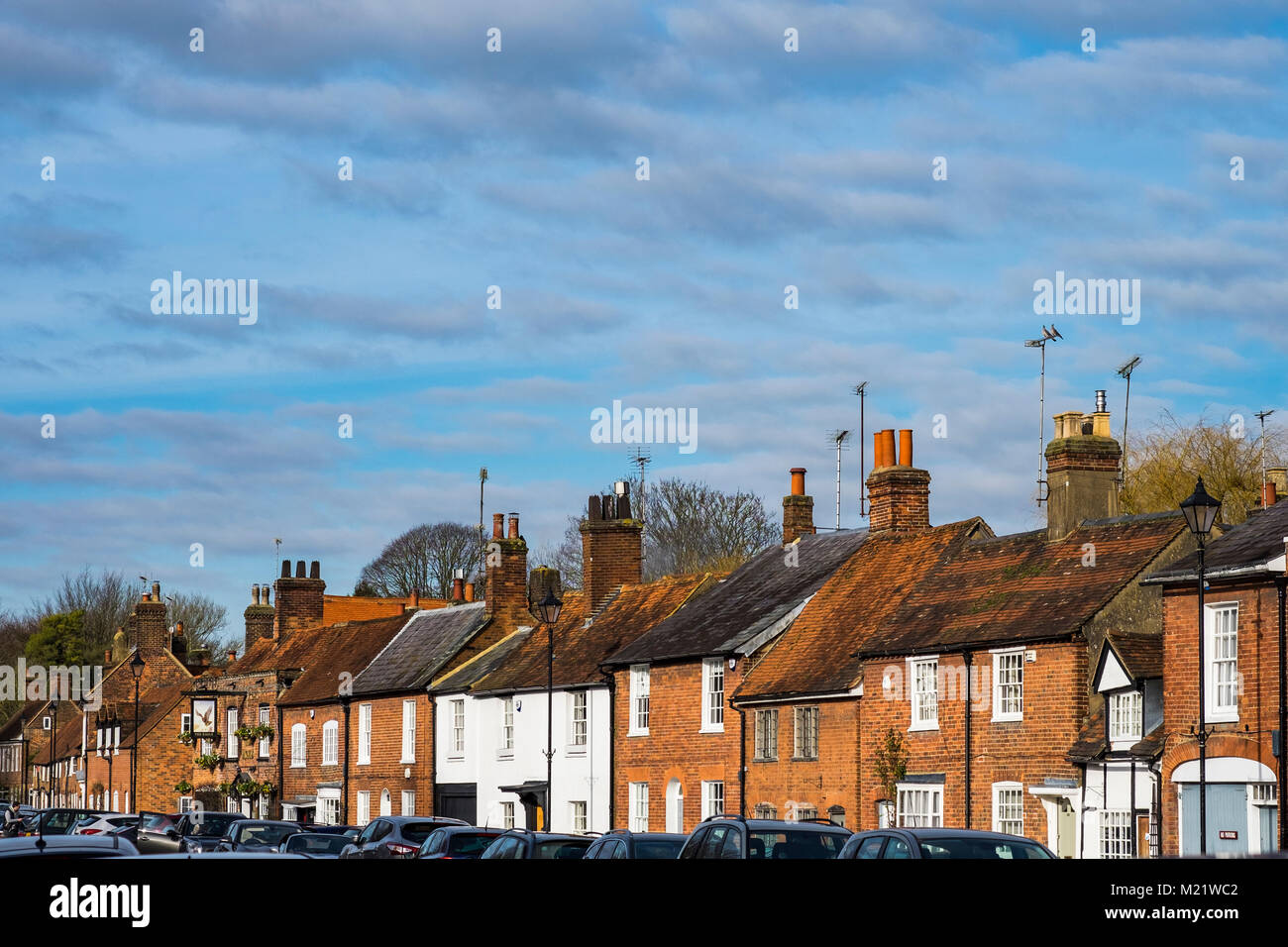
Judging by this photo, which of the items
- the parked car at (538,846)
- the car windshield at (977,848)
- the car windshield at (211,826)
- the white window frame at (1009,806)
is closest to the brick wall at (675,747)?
the white window frame at (1009,806)

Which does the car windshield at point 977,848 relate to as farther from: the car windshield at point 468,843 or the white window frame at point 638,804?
the white window frame at point 638,804

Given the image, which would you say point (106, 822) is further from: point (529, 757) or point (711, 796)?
point (711, 796)

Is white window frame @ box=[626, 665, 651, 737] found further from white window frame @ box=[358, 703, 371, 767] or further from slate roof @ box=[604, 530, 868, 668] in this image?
white window frame @ box=[358, 703, 371, 767]

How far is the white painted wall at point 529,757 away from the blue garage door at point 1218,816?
20222mm

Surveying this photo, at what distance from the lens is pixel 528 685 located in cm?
5034

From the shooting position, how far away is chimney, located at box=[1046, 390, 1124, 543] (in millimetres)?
37500

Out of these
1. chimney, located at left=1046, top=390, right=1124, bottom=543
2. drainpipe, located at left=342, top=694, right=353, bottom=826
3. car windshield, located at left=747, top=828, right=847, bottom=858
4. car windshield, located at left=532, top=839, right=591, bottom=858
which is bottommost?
drainpipe, located at left=342, top=694, right=353, bottom=826

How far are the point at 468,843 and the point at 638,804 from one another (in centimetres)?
1957

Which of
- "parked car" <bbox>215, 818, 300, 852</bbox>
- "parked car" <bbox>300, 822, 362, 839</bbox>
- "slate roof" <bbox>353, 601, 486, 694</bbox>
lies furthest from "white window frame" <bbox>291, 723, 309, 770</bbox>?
"parked car" <bbox>215, 818, 300, 852</bbox>

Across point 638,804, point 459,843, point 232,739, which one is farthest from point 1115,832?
point 232,739

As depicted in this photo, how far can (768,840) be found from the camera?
1895cm

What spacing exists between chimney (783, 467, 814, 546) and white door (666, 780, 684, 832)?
9266 mm
